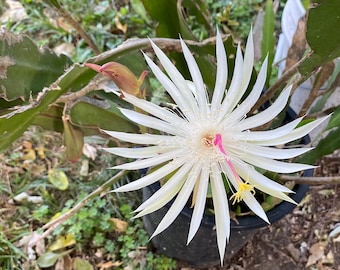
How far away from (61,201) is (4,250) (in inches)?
7.4

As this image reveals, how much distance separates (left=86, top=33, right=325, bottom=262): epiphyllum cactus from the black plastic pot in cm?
23

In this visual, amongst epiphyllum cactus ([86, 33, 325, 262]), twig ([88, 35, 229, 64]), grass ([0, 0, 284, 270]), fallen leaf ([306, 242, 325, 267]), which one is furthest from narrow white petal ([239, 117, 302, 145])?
fallen leaf ([306, 242, 325, 267])

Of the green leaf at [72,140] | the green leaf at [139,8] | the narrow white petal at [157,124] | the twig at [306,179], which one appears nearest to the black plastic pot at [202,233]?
the twig at [306,179]

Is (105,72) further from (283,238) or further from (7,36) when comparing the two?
(283,238)

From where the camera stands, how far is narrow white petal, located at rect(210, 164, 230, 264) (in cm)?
72

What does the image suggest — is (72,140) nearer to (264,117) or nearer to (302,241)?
(264,117)

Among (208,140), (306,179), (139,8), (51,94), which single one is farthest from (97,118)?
(139,8)

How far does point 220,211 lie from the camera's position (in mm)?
729

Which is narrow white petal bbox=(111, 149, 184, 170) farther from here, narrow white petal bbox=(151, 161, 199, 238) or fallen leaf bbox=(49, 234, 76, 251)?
fallen leaf bbox=(49, 234, 76, 251)

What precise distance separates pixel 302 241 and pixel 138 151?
2.42 feet

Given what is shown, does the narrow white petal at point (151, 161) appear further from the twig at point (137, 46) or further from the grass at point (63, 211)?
the grass at point (63, 211)

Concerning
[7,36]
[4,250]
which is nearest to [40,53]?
[7,36]

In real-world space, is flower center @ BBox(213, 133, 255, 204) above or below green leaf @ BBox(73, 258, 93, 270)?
above

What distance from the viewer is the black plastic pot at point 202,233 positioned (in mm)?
968
